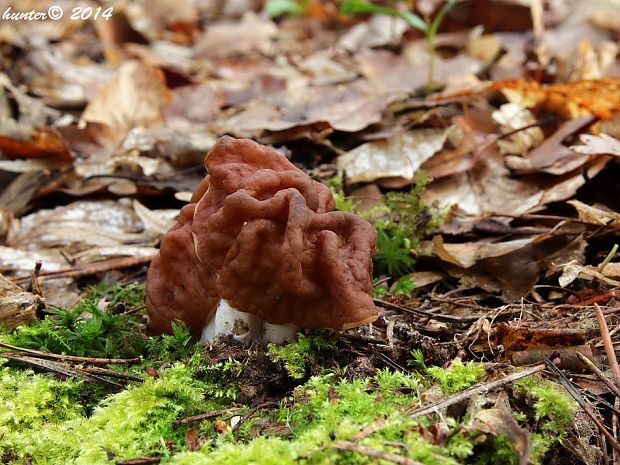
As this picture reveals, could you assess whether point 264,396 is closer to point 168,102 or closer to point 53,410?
point 53,410

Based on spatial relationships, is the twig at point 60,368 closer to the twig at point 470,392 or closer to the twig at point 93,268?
the twig at point 93,268

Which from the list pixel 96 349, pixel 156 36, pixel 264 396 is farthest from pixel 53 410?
pixel 156 36

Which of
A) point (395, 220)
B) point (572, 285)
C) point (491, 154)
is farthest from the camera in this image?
point (491, 154)

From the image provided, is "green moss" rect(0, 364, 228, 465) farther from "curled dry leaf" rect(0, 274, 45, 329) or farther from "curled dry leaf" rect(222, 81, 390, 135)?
"curled dry leaf" rect(222, 81, 390, 135)

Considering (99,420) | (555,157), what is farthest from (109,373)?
(555,157)

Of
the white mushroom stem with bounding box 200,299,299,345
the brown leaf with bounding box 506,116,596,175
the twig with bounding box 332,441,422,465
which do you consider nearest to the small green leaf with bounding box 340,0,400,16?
the brown leaf with bounding box 506,116,596,175
